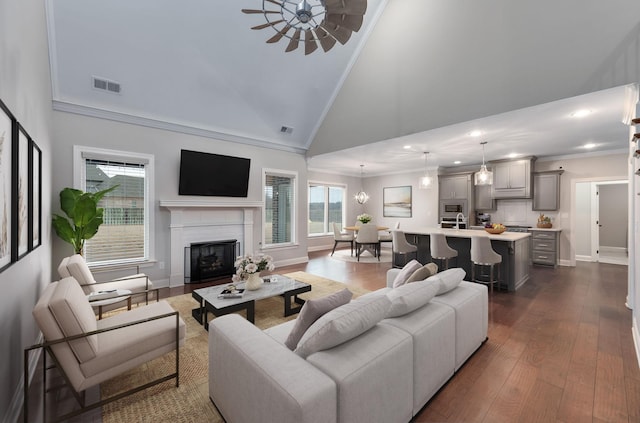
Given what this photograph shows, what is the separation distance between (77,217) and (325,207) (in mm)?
6778

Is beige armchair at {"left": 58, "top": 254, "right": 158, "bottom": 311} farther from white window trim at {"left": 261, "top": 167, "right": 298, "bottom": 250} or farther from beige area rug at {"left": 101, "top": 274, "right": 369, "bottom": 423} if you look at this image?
white window trim at {"left": 261, "top": 167, "right": 298, "bottom": 250}

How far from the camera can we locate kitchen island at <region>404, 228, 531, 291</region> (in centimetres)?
442

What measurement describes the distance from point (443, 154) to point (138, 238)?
20.9ft

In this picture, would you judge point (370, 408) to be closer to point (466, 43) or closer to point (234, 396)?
point (234, 396)

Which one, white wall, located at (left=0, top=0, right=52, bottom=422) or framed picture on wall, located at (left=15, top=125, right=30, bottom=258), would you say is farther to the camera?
framed picture on wall, located at (left=15, top=125, right=30, bottom=258)

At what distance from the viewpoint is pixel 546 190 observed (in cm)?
652

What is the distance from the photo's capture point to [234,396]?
1535mm

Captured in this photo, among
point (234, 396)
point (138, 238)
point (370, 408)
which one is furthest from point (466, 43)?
point (138, 238)

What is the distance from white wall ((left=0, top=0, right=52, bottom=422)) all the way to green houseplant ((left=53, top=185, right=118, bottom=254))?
2.12 feet

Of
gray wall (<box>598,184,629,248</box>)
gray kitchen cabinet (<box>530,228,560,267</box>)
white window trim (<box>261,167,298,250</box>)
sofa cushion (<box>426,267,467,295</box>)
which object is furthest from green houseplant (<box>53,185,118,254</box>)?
gray wall (<box>598,184,629,248</box>)

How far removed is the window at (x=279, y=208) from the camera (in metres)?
6.40

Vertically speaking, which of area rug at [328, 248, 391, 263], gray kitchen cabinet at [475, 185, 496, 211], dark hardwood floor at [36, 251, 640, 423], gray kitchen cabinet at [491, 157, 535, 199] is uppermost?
gray kitchen cabinet at [491, 157, 535, 199]

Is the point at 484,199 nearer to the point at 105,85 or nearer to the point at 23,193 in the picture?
the point at 105,85

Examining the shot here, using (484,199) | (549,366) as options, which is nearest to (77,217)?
(549,366)
